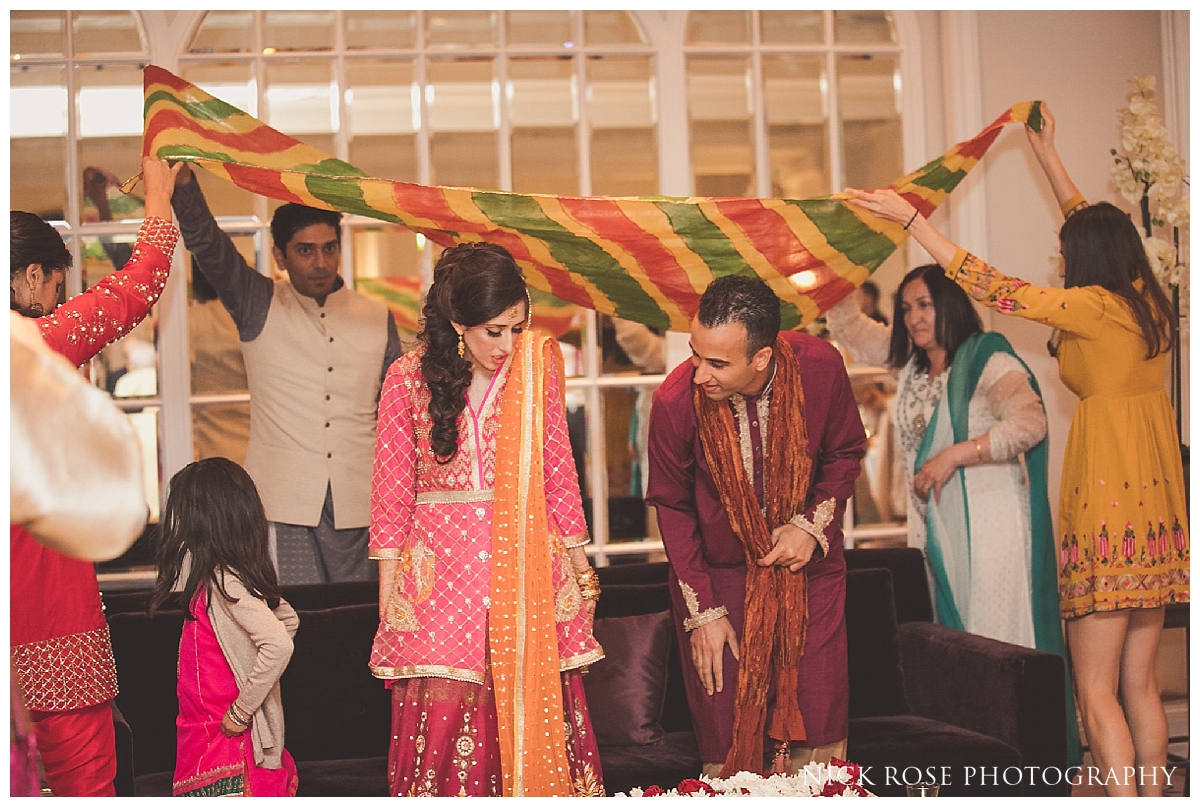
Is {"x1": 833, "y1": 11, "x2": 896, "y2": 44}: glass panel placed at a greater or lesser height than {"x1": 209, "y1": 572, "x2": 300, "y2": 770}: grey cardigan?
greater

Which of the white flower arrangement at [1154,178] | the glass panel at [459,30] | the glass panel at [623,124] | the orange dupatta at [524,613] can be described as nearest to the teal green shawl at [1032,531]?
the white flower arrangement at [1154,178]

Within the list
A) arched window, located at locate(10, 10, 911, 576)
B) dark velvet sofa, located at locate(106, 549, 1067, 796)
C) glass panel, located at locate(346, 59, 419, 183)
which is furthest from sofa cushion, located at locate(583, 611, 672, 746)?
glass panel, located at locate(346, 59, 419, 183)

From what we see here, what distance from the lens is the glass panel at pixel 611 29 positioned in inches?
177

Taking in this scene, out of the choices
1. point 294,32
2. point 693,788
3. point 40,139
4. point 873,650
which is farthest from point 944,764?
point 40,139

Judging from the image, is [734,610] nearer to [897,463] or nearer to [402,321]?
[897,463]

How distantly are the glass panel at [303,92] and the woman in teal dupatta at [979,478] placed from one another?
2.18 meters

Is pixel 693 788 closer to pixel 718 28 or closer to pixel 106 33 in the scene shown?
pixel 718 28

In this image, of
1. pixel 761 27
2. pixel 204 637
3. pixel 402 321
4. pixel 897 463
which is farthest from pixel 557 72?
pixel 204 637

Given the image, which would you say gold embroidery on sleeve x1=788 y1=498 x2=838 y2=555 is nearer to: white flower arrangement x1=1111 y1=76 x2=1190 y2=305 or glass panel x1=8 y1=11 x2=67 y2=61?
white flower arrangement x1=1111 y1=76 x2=1190 y2=305

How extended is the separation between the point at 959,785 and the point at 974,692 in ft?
1.03

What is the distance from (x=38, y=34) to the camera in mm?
4270

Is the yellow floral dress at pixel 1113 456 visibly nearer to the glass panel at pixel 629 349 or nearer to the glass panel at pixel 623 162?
the glass panel at pixel 629 349

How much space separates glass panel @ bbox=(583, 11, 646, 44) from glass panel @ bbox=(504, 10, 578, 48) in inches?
2.4

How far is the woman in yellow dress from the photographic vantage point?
3486 millimetres
